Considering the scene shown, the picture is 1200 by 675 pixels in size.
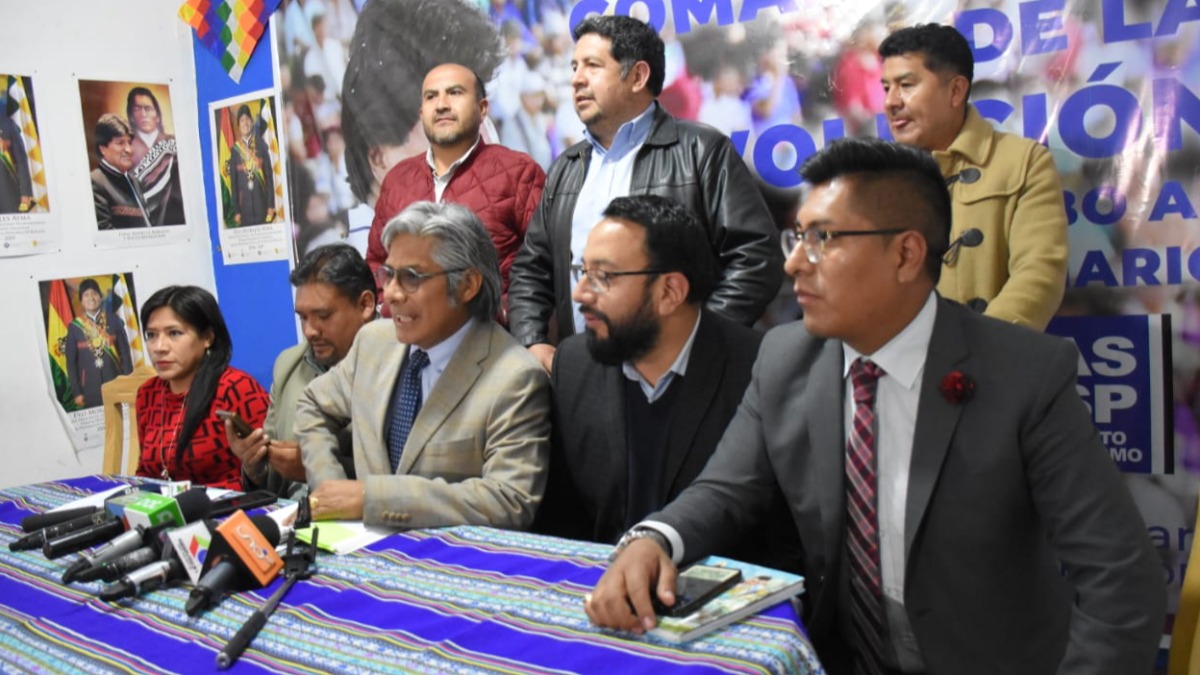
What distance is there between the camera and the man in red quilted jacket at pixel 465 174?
3.54 metres

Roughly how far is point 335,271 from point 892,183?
2.09 meters

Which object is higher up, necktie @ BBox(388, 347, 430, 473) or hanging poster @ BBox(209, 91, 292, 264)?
hanging poster @ BBox(209, 91, 292, 264)

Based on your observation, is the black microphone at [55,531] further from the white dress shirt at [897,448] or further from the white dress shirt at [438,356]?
the white dress shirt at [897,448]

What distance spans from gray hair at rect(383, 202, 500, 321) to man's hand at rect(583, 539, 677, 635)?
3.76 feet

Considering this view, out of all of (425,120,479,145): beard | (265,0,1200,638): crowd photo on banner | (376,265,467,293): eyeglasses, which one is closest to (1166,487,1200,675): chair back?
(265,0,1200,638): crowd photo on banner

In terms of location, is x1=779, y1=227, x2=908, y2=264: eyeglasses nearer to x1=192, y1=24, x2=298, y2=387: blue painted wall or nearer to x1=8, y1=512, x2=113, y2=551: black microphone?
x1=8, y1=512, x2=113, y2=551: black microphone

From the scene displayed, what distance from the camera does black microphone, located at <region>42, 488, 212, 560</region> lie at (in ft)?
6.09

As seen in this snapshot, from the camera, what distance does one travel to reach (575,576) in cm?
160

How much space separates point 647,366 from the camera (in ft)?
7.45

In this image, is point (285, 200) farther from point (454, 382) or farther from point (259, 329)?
point (454, 382)

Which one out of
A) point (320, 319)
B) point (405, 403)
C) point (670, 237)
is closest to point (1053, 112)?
point (670, 237)

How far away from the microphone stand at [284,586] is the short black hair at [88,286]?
3.22 metres

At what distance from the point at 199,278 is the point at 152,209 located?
0.44 metres

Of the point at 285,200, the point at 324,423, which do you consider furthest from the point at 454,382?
the point at 285,200
